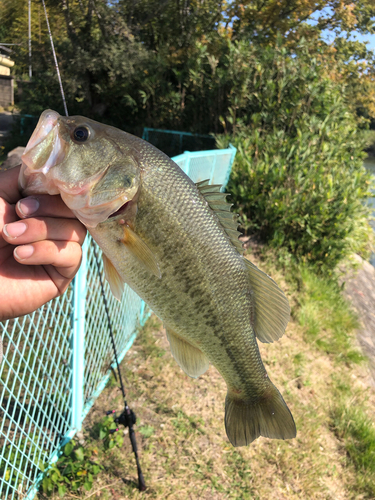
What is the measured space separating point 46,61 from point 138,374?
14.2 metres

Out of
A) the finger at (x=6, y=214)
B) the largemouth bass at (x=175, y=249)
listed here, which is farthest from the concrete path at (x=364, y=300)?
the finger at (x=6, y=214)

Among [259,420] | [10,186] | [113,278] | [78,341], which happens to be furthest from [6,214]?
[78,341]

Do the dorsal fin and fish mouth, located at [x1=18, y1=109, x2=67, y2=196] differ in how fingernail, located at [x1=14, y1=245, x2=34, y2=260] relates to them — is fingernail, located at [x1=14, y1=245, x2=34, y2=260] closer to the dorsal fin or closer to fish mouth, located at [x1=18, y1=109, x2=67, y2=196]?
fish mouth, located at [x1=18, y1=109, x2=67, y2=196]

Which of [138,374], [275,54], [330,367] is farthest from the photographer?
[275,54]

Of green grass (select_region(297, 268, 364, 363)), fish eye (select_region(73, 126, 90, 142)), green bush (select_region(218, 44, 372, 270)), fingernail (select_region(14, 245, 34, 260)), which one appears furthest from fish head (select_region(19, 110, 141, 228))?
green bush (select_region(218, 44, 372, 270))

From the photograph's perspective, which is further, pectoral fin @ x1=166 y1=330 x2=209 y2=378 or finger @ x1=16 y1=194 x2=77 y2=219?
pectoral fin @ x1=166 y1=330 x2=209 y2=378

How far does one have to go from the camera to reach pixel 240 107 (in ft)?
32.2

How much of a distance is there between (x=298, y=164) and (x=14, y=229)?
23.5ft

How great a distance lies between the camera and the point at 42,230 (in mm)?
1340

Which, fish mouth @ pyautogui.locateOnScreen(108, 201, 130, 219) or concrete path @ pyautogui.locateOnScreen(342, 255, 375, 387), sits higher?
fish mouth @ pyautogui.locateOnScreen(108, 201, 130, 219)

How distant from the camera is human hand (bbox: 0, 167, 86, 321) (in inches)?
52.2

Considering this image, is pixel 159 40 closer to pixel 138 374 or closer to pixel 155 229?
pixel 138 374

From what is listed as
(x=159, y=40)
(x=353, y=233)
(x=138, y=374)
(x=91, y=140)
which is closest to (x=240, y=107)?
(x=353, y=233)

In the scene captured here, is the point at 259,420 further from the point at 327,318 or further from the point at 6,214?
the point at 327,318
